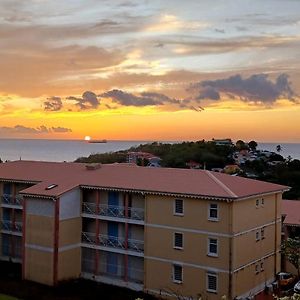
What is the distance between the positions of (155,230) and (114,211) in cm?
385

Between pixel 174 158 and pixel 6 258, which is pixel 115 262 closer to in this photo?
pixel 6 258

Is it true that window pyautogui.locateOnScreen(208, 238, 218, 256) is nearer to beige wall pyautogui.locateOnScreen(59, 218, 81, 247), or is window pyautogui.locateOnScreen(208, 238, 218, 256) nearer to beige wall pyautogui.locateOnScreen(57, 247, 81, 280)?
beige wall pyautogui.locateOnScreen(59, 218, 81, 247)

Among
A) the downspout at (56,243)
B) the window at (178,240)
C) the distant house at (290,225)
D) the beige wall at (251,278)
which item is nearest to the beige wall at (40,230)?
the downspout at (56,243)

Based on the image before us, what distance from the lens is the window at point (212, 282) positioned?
3351 centimetres

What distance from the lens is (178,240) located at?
35.1 meters

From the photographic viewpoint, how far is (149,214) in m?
36.2

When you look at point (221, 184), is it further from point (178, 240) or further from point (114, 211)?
point (114, 211)

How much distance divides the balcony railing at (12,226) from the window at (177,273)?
1470cm

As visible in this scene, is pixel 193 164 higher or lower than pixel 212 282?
higher

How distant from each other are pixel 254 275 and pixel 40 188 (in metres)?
16.7

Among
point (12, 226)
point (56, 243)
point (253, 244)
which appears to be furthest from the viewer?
point (12, 226)

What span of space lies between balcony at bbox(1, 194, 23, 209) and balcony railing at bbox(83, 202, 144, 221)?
6935 mm

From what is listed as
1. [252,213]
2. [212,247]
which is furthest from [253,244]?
[212,247]

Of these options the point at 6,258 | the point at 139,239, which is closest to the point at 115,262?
the point at 139,239
